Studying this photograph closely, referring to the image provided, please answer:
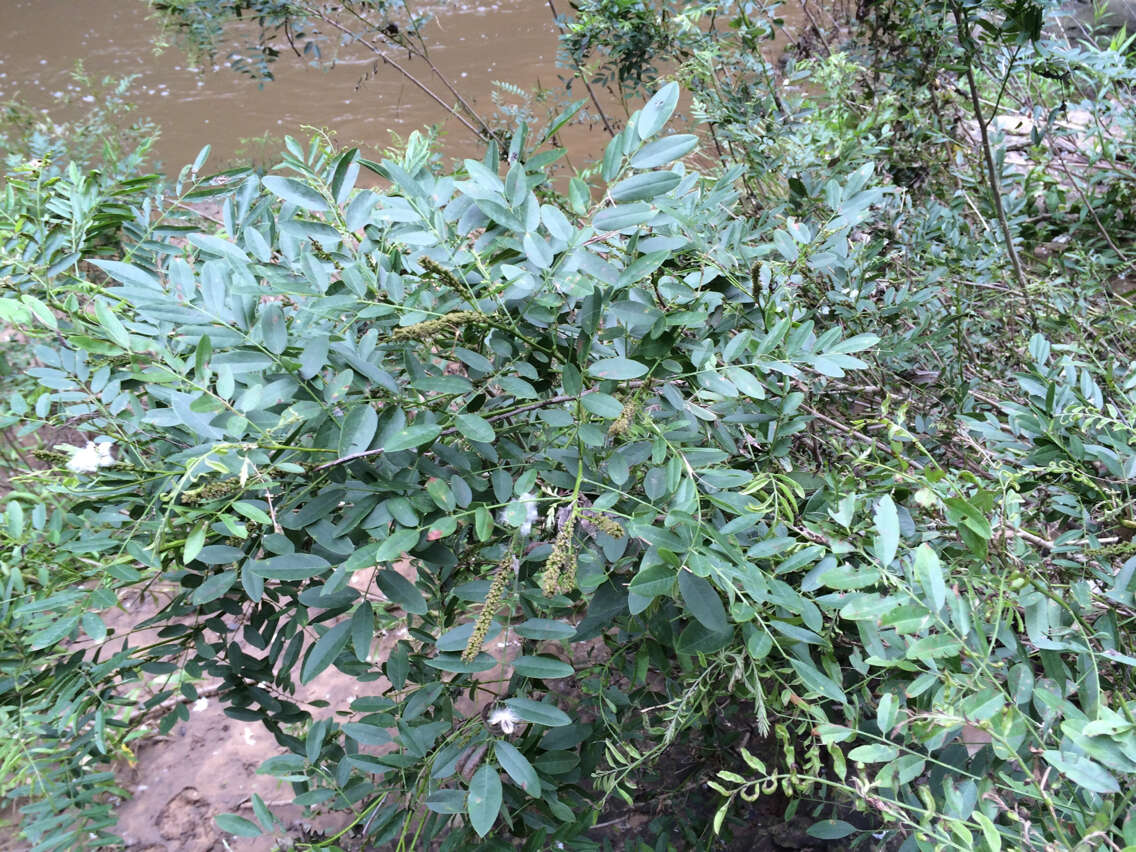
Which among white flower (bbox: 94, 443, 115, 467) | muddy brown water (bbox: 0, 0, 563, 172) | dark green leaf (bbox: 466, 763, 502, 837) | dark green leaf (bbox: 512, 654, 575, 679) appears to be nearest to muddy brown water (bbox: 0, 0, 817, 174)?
muddy brown water (bbox: 0, 0, 563, 172)

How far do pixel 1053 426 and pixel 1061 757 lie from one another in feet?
1.76

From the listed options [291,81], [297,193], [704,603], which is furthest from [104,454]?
[291,81]

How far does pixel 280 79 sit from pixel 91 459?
27.9 feet

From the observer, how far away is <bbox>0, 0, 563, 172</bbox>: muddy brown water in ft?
23.4

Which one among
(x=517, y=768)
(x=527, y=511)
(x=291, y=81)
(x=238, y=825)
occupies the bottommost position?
(x=291, y=81)

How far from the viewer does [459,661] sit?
93cm

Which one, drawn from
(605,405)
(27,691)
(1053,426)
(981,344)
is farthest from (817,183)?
(27,691)

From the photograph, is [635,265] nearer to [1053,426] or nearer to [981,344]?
[1053,426]

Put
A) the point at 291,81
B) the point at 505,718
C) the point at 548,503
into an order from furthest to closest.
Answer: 1. the point at 291,81
2. the point at 548,503
3. the point at 505,718

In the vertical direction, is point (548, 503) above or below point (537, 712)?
above

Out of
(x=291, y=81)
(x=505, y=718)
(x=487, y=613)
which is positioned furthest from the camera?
(x=291, y=81)

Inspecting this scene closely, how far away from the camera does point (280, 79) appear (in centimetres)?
817

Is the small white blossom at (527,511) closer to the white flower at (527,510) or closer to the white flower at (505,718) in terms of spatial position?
the white flower at (527,510)

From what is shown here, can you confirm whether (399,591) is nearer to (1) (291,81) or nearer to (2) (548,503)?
(2) (548,503)
